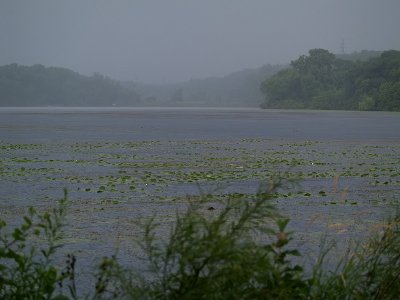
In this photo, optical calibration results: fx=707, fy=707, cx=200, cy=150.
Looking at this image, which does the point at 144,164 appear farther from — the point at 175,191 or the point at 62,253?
the point at 62,253

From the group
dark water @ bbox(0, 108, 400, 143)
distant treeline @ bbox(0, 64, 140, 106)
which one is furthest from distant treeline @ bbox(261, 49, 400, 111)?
distant treeline @ bbox(0, 64, 140, 106)

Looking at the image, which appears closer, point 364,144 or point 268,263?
point 268,263

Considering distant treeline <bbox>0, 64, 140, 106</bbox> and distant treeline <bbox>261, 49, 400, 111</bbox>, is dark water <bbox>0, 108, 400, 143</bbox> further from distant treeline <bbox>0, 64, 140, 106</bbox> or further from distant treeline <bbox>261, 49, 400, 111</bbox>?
distant treeline <bbox>0, 64, 140, 106</bbox>

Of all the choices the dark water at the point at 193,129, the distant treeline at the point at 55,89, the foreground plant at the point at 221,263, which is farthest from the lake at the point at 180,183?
the distant treeline at the point at 55,89

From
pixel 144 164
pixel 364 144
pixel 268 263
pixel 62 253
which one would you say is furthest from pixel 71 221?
pixel 364 144

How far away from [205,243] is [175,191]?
8949mm

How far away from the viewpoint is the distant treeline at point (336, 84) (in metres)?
93.1

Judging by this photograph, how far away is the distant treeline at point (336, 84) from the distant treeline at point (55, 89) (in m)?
62.6

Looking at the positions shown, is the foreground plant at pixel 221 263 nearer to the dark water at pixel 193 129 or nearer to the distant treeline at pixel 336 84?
the dark water at pixel 193 129

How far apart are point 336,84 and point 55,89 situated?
80.8 meters

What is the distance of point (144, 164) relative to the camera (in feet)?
58.2

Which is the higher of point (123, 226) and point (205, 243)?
point (205, 243)

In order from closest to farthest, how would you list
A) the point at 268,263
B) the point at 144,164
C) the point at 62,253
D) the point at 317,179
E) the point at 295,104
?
the point at 268,263
the point at 62,253
the point at 317,179
the point at 144,164
the point at 295,104

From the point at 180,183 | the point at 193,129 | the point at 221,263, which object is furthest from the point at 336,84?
the point at 221,263
